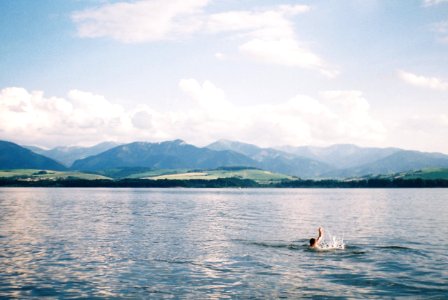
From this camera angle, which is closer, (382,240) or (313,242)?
(313,242)

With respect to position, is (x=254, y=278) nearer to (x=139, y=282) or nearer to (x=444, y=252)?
(x=139, y=282)

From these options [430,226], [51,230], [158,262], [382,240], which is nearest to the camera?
[158,262]

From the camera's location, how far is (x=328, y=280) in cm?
3481

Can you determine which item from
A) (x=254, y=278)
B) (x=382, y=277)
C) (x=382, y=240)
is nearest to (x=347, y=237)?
(x=382, y=240)

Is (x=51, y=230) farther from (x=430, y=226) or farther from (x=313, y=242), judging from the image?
(x=430, y=226)

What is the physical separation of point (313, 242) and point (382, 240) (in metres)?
13.8

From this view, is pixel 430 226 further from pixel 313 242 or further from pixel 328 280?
pixel 328 280

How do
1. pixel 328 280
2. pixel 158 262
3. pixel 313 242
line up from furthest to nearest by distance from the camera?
pixel 313 242 → pixel 158 262 → pixel 328 280

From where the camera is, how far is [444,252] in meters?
48.4

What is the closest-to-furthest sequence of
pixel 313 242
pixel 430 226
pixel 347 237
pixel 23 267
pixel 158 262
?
1. pixel 23 267
2. pixel 158 262
3. pixel 313 242
4. pixel 347 237
5. pixel 430 226

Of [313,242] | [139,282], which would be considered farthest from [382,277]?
[139,282]

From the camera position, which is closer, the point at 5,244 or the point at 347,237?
the point at 5,244

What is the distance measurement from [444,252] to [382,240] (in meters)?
11.5

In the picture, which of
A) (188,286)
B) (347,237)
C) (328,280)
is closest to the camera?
(188,286)
